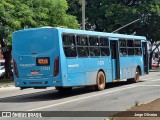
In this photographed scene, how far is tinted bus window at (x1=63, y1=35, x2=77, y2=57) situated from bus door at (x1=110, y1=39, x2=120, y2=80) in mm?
4693

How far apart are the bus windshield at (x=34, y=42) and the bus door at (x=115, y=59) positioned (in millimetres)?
5991

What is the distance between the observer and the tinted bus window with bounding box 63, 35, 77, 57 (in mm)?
18609

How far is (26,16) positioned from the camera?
118ft

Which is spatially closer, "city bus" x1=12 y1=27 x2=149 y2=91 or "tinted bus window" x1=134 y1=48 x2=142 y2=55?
"city bus" x1=12 y1=27 x2=149 y2=91

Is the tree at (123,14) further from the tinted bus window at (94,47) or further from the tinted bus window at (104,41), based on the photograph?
the tinted bus window at (94,47)

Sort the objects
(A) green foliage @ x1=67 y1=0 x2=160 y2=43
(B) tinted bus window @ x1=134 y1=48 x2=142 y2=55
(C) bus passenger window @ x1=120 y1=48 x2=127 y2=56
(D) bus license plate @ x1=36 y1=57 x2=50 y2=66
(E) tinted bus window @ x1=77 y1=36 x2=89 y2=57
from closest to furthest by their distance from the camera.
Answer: (D) bus license plate @ x1=36 y1=57 x2=50 y2=66 → (E) tinted bus window @ x1=77 y1=36 x2=89 y2=57 → (C) bus passenger window @ x1=120 y1=48 x2=127 y2=56 → (B) tinted bus window @ x1=134 y1=48 x2=142 y2=55 → (A) green foliage @ x1=67 y1=0 x2=160 y2=43

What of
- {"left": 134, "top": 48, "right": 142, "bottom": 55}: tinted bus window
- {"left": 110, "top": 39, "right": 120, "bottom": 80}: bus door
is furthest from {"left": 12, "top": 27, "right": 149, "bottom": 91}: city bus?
{"left": 134, "top": 48, "right": 142, "bottom": 55}: tinted bus window

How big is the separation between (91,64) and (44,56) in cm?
327

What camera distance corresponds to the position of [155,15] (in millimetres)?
56562

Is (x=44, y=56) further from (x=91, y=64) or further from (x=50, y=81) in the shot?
(x=91, y=64)

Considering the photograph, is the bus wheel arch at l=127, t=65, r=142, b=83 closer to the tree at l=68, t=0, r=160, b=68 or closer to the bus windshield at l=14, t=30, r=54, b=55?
the bus windshield at l=14, t=30, r=54, b=55

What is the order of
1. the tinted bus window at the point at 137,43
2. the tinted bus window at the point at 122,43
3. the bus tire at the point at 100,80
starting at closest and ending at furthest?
the bus tire at the point at 100,80
the tinted bus window at the point at 122,43
the tinted bus window at the point at 137,43

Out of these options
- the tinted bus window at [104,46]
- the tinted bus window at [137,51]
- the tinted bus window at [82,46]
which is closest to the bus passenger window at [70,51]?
the tinted bus window at [82,46]

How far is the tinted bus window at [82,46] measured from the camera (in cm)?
1970
